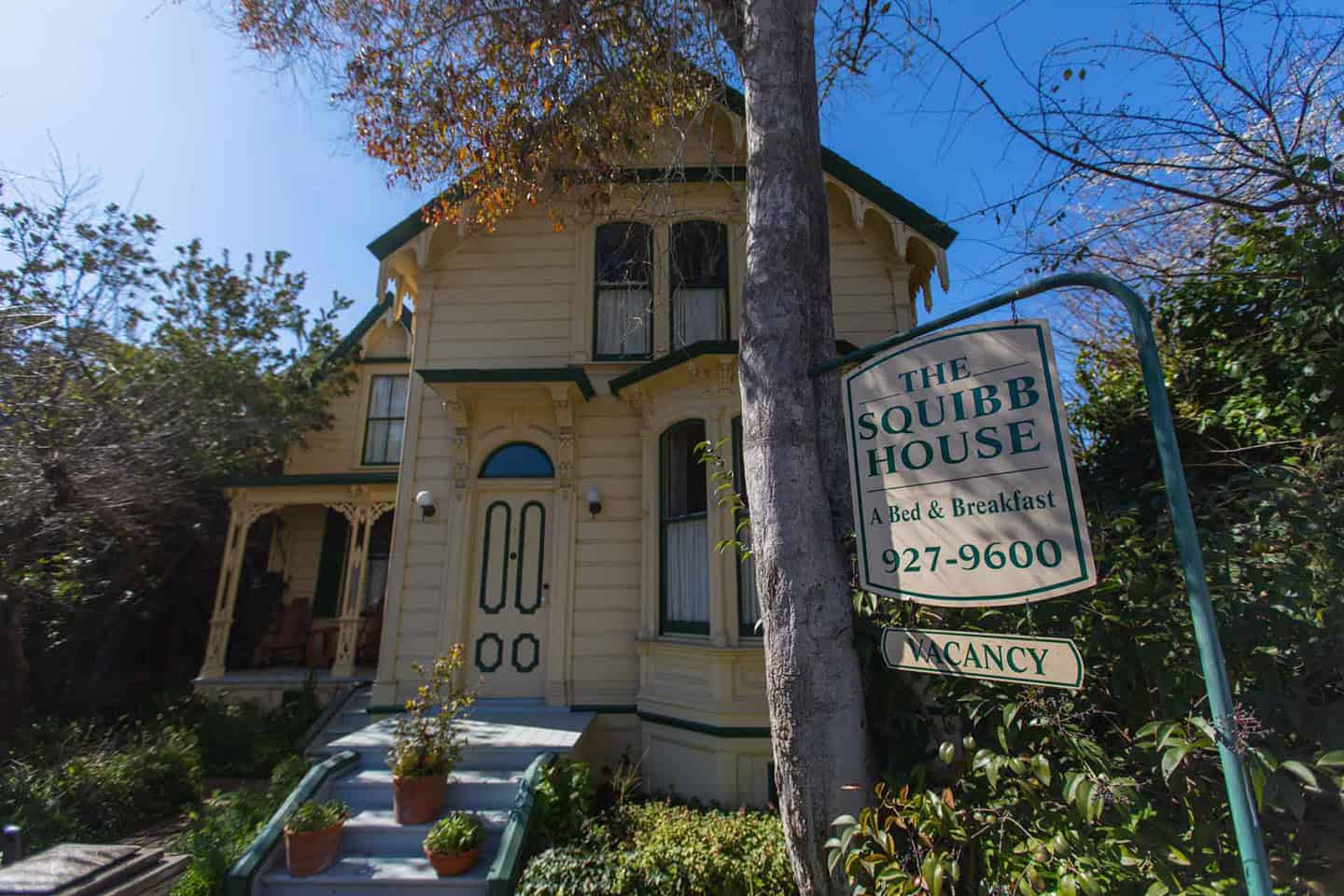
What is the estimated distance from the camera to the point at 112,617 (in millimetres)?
9320

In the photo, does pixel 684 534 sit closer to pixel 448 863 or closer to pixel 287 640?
pixel 448 863

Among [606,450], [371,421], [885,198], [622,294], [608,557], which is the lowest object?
[608,557]

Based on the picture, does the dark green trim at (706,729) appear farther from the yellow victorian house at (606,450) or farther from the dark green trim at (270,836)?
the dark green trim at (270,836)


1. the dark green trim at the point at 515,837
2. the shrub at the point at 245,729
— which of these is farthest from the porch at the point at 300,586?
the dark green trim at the point at 515,837

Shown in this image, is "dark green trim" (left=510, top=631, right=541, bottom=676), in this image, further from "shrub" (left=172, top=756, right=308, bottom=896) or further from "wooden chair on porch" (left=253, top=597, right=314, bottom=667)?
"wooden chair on porch" (left=253, top=597, right=314, bottom=667)

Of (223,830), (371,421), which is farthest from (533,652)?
(371,421)

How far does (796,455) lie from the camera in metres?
2.78

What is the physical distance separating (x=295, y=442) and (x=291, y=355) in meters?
1.75

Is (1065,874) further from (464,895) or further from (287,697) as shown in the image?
(287,697)

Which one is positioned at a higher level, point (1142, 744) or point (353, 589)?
point (353, 589)

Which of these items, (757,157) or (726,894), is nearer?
(757,157)

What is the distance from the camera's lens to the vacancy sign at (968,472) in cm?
196

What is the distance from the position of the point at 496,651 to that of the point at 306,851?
2832mm

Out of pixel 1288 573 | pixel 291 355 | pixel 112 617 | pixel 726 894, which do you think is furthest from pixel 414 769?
pixel 291 355
